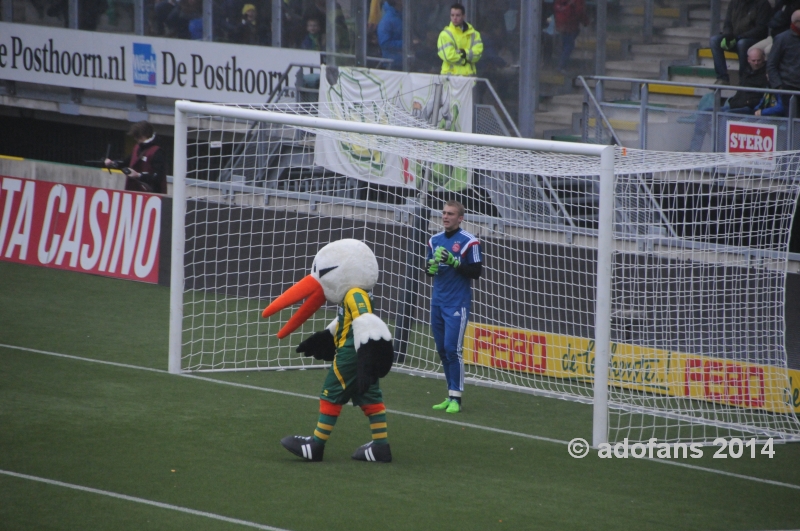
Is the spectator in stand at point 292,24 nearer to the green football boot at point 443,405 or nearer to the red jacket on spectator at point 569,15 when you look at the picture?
the red jacket on spectator at point 569,15

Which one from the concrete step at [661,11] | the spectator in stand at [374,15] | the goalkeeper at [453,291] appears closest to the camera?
the goalkeeper at [453,291]

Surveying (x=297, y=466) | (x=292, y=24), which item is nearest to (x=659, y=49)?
(x=292, y=24)

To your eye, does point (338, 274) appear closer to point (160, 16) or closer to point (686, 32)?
point (686, 32)

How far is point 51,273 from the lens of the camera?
46.5ft

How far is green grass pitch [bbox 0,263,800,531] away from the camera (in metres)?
6.52

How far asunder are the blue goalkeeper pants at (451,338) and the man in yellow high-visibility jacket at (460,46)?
21.3 ft

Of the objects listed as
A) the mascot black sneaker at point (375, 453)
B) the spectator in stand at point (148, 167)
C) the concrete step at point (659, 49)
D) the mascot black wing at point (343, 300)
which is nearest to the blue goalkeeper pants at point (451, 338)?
the mascot black wing at point (343, 300)

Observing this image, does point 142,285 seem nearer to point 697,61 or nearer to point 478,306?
point 478,306

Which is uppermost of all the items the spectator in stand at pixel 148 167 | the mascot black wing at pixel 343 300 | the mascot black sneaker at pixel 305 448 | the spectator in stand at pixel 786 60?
the spectator in stand at pixel 786 60

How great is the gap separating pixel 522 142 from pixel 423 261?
9.73 ft

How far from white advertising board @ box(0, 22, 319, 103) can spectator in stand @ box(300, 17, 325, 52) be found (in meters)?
0.21

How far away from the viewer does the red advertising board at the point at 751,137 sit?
12.2 metres

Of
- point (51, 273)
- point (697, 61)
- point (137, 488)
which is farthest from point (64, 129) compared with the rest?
point (137, 488)

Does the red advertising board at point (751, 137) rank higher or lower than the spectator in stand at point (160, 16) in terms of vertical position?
lower
